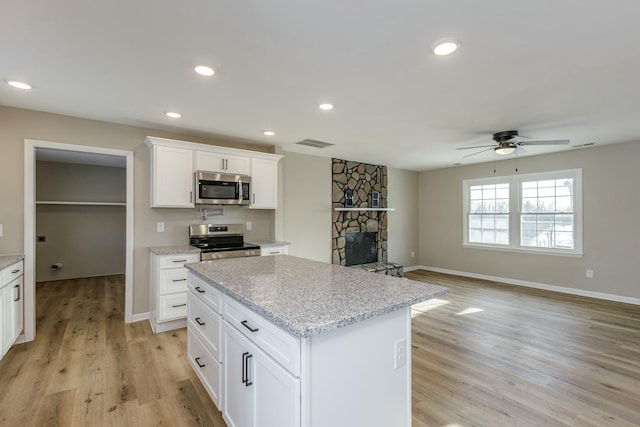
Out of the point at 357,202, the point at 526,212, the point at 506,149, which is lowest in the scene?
the point at 526,212

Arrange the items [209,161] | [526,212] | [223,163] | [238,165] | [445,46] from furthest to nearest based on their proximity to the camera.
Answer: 1. [526,212]
2. [238,165]
3. [223,163]
4. [209,161]
5. [445,46]

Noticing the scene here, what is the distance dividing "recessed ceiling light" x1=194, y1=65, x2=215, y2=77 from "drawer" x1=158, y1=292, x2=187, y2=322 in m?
2.42

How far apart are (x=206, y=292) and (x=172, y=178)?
216 cm

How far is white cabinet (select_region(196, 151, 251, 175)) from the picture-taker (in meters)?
3.95

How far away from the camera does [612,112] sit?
3.23 metres

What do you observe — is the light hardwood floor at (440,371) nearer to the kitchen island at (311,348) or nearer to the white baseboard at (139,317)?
the white baseboard at (139,317)

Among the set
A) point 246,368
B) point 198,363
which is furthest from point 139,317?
point 246,368

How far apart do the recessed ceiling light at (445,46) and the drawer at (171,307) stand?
344 centimetres

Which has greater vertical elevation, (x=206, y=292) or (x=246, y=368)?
(x=206, y=292)

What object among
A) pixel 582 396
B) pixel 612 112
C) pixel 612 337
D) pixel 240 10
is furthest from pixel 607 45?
pixel 612 337

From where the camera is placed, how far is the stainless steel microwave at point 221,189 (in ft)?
12.8

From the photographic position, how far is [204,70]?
2.30m

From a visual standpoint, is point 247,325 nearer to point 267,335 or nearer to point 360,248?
point 267,335

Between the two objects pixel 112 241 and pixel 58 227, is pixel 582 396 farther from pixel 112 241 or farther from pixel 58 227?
pixel 58 227
